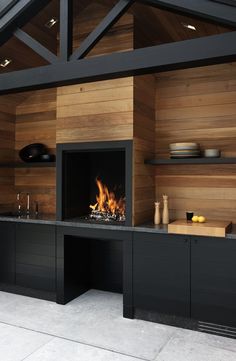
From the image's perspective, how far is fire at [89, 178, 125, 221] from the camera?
3.65 meters

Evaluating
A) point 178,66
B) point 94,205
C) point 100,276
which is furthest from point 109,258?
point 178,66

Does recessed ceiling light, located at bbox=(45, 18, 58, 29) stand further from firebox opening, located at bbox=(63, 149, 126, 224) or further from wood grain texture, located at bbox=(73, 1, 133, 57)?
firebox opening, located at bbox=(63, 149, 126, 224)

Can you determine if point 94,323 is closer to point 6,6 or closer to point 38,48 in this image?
point 38,48

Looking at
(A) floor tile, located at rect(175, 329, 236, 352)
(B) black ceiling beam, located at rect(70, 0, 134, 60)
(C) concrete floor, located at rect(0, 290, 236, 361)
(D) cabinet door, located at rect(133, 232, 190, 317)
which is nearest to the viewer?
(B) black ceiling beam, located at rect(70, 0, 134, 60)

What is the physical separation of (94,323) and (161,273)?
78 cm

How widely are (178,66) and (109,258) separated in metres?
2.52

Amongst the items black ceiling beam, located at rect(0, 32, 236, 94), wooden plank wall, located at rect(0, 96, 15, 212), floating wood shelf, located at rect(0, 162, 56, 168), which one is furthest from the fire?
black ceiling beam, located at rect(0, 32, 236, 94)

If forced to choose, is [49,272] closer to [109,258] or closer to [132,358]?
[109,258]

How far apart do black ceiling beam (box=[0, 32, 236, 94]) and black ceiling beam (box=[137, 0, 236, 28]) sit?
0.20 meters

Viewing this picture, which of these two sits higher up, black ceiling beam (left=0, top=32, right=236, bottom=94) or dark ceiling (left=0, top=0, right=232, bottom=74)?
dark ceiling (left=0, top=0, right=232, bottom=74)

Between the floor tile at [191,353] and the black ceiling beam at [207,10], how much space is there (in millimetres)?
2373

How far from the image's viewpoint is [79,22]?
3.58 metres

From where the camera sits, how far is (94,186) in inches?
158

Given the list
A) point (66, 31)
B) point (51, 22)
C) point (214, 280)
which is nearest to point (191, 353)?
point (214, 280)
